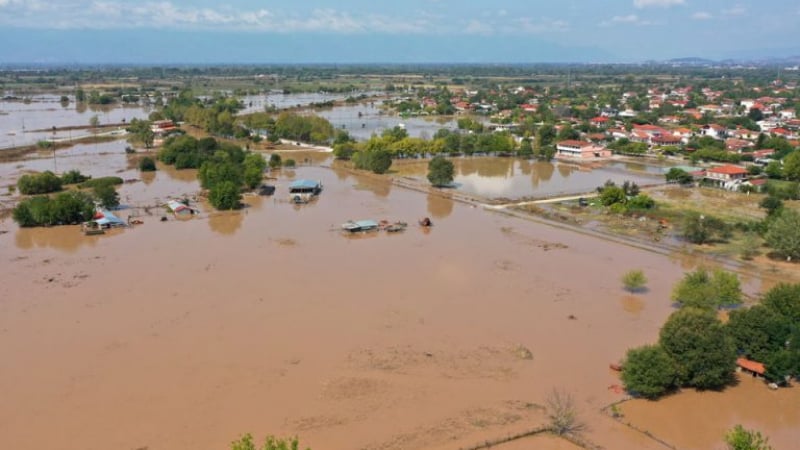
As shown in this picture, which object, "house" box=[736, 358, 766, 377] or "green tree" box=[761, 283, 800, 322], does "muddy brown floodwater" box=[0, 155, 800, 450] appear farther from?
"green tree" box=[761, 283, 800, 322]

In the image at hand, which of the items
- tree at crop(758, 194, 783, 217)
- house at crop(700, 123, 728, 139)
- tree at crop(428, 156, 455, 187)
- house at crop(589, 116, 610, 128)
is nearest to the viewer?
tree at crop(758, 194, 783, 217)

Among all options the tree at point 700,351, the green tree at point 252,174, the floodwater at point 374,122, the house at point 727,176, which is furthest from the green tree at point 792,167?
the green tree at point 252,174

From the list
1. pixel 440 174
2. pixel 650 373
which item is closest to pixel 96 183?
pixel 440 174

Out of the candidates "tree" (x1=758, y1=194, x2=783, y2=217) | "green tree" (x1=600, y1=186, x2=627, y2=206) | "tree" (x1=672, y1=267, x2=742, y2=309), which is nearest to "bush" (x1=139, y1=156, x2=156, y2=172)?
"green tree" (x1=600, y1=186, x2=627, y2=206)

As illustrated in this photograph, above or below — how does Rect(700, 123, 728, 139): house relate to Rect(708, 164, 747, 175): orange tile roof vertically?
above

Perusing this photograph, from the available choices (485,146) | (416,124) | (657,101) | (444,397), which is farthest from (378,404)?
(657,101)

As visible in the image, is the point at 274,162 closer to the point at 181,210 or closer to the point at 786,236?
the point at 181,210

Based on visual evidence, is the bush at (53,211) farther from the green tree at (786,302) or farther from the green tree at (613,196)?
the green tree at (786,302)
